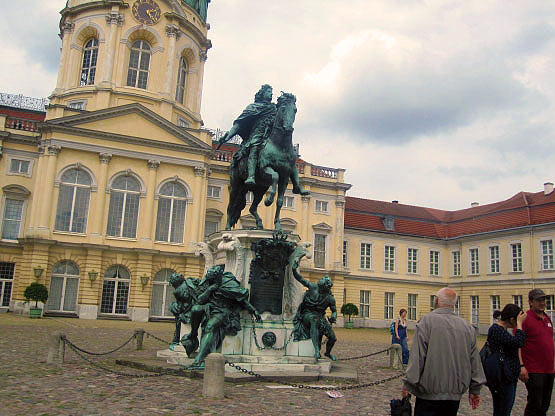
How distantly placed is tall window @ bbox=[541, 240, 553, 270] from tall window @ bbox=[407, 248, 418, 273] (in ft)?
36.8

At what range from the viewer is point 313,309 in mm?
10195

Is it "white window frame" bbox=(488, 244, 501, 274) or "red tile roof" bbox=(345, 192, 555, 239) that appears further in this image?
"white window frame" bbox=(488, 244, 501, 274)

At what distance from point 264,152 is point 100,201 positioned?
2474 centimetres

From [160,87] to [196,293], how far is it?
31.2 metres

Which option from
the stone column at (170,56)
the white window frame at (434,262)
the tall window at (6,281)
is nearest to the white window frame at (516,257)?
the white window frame at (434,262)

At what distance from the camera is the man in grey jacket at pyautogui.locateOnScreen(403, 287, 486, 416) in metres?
4.43

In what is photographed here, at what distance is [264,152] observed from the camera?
10.8 metres

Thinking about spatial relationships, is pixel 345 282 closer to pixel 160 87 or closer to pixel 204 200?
pixel 204 200

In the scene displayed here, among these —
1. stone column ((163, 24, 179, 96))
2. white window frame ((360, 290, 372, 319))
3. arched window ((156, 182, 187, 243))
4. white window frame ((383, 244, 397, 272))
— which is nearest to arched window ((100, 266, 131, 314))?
arched window ((156, 182, 187, 243))

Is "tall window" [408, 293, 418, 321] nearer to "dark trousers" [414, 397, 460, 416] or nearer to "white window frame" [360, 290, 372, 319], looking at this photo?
"white window frame" [360, 290, 372, 319]

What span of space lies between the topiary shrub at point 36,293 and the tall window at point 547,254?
31.3m

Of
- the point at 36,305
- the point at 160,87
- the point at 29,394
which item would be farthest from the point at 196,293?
the point at 160,87

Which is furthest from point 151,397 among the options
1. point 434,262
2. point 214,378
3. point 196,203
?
point 434,262

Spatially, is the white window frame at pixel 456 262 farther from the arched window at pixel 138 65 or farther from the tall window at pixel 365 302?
the arched window at pixel 138 65
